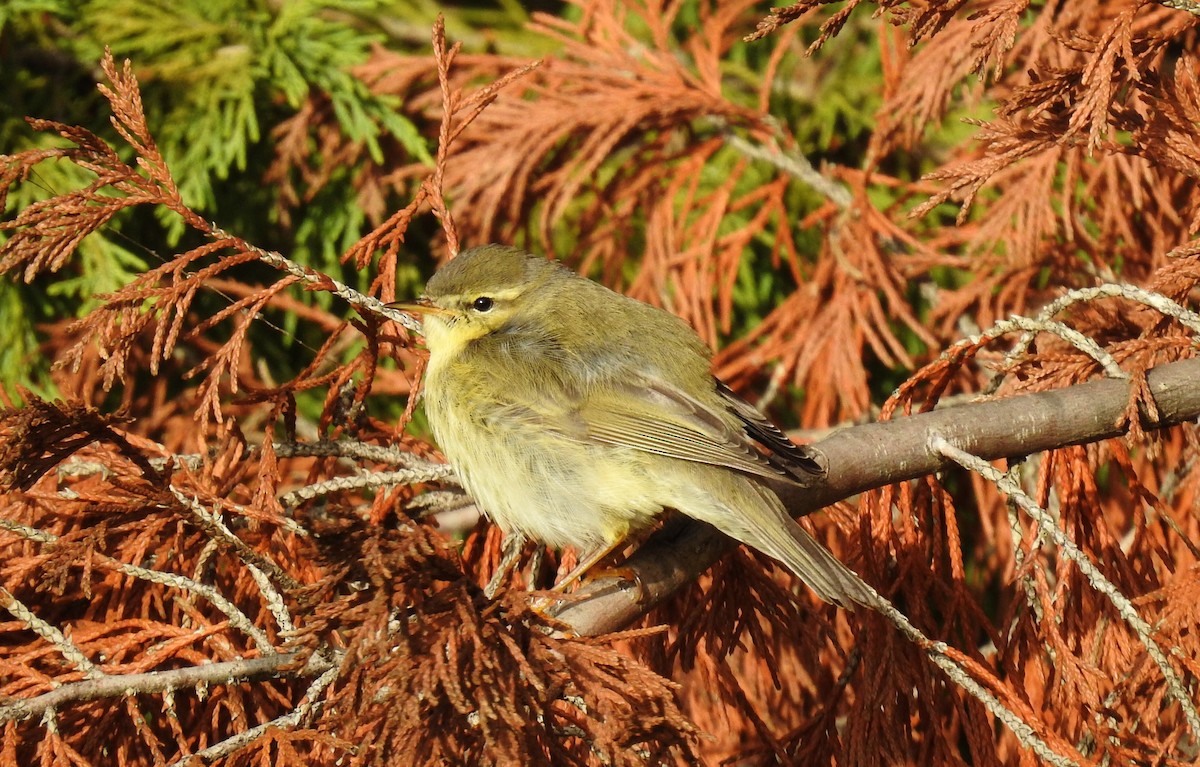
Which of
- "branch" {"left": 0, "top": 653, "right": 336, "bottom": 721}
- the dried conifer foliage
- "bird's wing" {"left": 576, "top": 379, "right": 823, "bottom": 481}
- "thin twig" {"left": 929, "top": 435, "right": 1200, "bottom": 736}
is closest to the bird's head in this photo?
the dried conifer foliage

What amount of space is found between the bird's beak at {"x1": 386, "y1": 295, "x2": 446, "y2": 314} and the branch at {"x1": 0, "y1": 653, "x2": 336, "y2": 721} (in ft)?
4.69

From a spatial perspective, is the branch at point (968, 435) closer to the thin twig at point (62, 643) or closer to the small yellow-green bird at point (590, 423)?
the small yellow-green bird at point (590, 423)

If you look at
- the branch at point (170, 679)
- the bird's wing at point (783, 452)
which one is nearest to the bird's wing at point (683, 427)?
the bird's wing at point (783, 452)

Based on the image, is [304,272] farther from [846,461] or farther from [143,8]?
[143,8]

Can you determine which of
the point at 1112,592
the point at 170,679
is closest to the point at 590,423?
the point at 170,679

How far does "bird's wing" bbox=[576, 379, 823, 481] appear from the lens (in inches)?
118

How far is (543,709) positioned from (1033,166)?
2.96 meters

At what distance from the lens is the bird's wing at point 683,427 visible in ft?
9.87

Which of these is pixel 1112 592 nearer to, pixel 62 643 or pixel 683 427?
pixel 683 427

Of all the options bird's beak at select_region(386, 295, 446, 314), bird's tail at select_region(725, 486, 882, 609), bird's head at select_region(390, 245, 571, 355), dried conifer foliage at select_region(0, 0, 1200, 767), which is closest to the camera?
dried conifer foliage at select_region(0, 0, 1200, 767)

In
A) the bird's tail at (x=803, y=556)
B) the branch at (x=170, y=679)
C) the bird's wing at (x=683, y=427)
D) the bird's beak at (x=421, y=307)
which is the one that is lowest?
the branch at (x=170, y=679)

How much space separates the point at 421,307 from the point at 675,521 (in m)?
1.09

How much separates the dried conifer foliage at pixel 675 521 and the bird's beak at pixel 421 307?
116 millimetres

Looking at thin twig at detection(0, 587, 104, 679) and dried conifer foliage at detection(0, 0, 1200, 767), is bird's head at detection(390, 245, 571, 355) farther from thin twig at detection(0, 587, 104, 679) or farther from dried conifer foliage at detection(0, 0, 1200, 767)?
thin twig at detection(0, 587, 104, 679)
